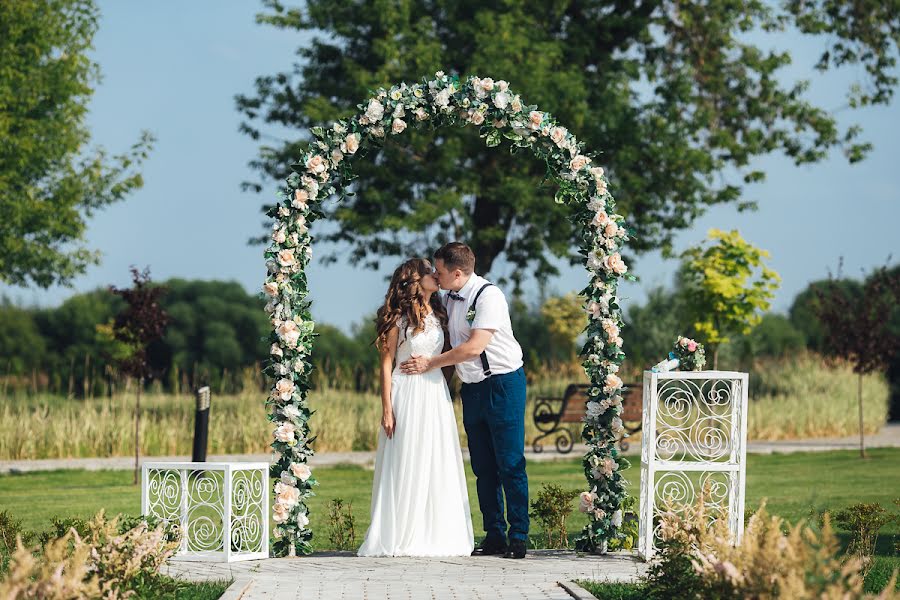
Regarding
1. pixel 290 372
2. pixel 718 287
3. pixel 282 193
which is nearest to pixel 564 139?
pixel 282 193

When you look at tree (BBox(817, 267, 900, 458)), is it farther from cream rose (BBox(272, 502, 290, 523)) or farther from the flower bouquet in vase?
cream rose (BBox(272, 502, 290, 523))

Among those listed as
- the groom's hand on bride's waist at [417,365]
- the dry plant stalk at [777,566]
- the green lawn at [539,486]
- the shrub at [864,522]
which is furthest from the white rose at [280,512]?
the shrub at [864,522]

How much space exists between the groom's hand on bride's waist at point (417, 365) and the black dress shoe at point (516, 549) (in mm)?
1422

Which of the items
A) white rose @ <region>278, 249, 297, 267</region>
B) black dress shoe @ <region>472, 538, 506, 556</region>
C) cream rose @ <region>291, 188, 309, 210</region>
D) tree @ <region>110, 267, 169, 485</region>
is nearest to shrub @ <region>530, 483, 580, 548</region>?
black dress shoe @ <region>472, 538, 506, 556</region>

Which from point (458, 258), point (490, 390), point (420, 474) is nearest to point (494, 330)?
point (490, 390)

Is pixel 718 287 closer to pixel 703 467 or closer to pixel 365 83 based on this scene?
pixel 365 83

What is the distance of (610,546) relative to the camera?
8914 mm

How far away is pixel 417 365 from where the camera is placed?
8.63 m

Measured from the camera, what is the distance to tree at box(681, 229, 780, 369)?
21.1 meters

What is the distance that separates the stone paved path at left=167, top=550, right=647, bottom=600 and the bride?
0.21 m

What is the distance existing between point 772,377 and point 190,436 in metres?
15.6

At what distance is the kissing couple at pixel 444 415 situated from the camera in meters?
8.34

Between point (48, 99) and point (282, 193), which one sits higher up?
point (48, 99)

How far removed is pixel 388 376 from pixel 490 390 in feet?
2.61
